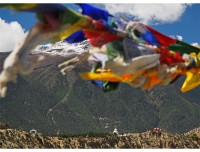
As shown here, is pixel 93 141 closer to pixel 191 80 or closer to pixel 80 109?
pixel 191 80

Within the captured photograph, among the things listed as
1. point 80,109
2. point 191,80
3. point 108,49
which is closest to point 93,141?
point 191,80

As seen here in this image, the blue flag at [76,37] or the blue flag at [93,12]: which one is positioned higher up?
the blue flag at [93,12]

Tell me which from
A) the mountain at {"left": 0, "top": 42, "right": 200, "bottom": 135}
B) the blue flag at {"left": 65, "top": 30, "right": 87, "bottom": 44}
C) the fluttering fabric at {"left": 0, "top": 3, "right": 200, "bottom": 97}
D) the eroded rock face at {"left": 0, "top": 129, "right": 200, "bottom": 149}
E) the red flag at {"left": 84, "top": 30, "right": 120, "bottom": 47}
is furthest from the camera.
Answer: the mountain at {"left": 0, "top": 42, "right": 200, "bottom": 135}

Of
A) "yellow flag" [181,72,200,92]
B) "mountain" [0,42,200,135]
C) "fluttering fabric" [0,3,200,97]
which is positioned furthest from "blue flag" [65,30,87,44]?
"mountain" [0,42,200,135]

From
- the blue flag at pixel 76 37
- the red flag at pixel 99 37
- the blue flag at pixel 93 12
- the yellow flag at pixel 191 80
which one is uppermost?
the blue flag at pixel 93 12

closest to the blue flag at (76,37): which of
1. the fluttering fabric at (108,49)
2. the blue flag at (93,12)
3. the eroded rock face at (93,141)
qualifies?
the fluttering fabric at (108,49)

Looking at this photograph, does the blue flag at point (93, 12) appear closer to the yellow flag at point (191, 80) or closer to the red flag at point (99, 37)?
the red flag at point (99, 37)

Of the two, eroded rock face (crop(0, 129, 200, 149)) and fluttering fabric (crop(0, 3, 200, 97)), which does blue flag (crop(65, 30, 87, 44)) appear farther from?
eroded rock face (crop(0, 129, 200, 149))
